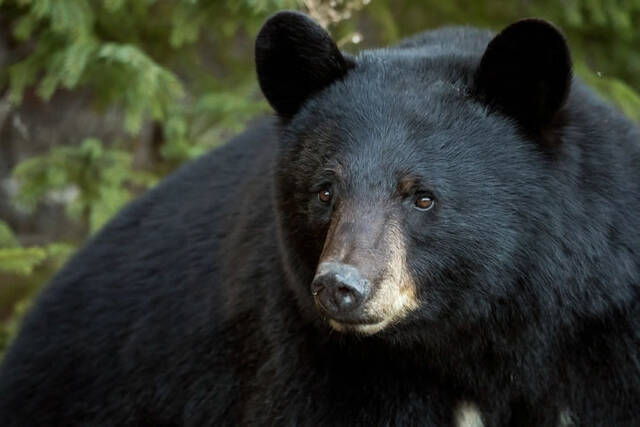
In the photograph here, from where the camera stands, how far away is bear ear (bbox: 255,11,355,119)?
3674 millimetres

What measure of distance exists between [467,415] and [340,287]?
905 mm

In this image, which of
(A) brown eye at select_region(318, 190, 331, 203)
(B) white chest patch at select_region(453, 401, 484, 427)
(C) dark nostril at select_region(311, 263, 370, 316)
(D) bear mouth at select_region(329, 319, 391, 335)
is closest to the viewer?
(C) dark nostril at select_region(311, 263, 370, 316)

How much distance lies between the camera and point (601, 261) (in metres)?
3.59

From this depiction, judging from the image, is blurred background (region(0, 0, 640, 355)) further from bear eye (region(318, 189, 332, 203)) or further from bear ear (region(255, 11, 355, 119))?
bear eye (region(318, 189, 332, 203))

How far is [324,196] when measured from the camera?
3553 mm

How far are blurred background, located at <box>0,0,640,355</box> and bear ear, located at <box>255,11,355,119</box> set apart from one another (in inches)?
69.2

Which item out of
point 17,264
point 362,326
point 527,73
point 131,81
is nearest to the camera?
point 362,326

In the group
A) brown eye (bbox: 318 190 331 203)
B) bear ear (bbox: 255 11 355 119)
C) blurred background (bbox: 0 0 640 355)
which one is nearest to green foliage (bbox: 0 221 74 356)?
blurred background (bbox: 0 0 640 355)

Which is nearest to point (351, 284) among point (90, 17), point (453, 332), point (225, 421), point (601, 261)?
point (453, 332)

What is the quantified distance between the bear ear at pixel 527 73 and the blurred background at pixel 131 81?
202 cm

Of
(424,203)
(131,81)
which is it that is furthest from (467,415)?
(131,81)

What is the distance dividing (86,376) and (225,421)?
2.75 ft

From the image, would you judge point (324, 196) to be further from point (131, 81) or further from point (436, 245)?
point (131, 81)

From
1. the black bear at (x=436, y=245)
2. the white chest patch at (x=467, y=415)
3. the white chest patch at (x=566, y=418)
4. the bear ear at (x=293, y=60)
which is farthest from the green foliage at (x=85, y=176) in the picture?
the white chest patch at (x=566, y=418)
